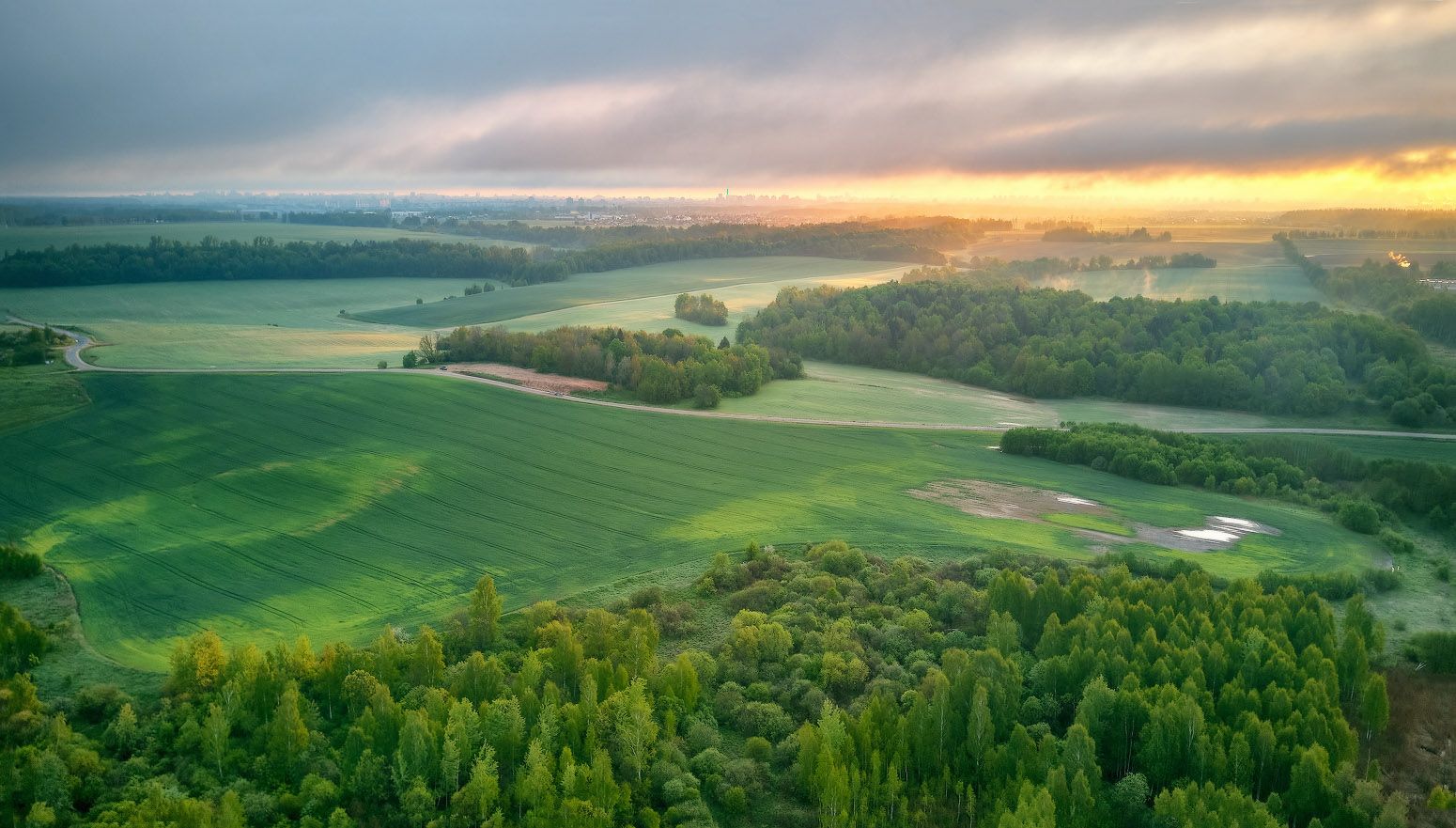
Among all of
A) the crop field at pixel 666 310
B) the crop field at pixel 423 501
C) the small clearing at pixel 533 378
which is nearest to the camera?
the crop field at pixel 423 501

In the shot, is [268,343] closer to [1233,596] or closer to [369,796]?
[369,796]

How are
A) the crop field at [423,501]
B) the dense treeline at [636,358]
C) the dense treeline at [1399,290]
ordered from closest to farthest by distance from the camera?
1. the crop field at [423,501]
2. the dense treeline at [636,358]
3. the dense treeline at [1399,290]

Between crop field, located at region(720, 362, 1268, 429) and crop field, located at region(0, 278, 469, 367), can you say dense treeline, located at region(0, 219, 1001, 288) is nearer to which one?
crop field, located at region(0, 278, 469, 367)

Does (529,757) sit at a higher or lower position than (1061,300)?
lower

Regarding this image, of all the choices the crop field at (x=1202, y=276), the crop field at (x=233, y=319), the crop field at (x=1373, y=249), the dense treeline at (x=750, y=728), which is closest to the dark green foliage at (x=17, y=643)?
the dense treeline at (x=750, y=728)

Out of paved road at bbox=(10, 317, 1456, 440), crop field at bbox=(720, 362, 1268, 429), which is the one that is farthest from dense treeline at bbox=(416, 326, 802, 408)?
paved road at bbox=(10, 317, 1456, 440)

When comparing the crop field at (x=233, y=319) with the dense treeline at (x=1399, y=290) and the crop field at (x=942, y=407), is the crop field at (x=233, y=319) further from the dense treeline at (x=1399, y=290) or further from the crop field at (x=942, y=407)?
the dense treeline at (x=1399, y=290)

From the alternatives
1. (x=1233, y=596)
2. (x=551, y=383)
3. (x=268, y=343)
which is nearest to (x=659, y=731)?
(x=1233, y=596)
